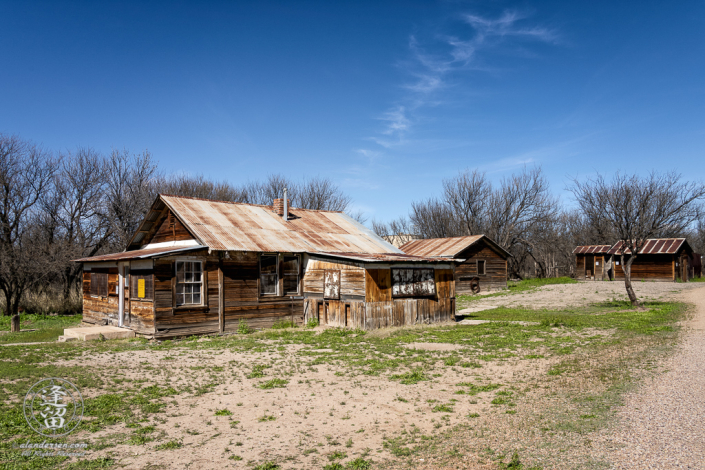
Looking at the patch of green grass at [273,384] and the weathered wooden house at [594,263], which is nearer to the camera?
the patch of green grass at [273,384]

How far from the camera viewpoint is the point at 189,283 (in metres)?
16.7

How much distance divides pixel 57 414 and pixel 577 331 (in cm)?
1509

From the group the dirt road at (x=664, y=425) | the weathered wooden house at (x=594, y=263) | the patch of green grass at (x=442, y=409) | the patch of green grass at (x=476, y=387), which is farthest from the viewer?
the weathered wooden house at (x=594, y=263)

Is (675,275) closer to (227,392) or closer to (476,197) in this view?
(476,197)

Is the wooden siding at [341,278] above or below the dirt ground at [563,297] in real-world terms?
above

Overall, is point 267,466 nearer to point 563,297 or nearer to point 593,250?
point 563,297

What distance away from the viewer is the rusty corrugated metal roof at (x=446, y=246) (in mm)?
34312

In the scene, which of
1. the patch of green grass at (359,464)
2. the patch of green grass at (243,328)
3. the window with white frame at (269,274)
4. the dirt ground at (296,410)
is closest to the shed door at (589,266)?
the window with white frame at (269,274)

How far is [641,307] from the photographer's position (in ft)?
75.3

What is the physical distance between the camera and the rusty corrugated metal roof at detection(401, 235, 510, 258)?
34312 millimetres

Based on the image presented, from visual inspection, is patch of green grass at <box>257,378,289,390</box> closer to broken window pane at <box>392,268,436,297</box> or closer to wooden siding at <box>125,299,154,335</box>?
wooden siding at <box>125,299,154,335</box>

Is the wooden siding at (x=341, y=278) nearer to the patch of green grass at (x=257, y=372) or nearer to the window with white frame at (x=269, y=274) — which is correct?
the window with white frame at (x=269, y=274)

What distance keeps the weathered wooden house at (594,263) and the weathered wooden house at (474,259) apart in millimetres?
16163

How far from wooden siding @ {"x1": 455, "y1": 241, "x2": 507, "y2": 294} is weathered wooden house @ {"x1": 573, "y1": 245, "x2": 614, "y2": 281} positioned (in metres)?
16.2
